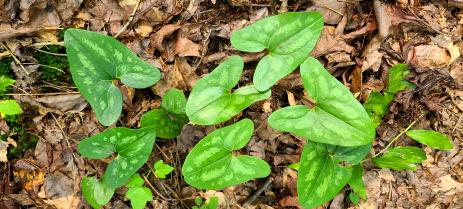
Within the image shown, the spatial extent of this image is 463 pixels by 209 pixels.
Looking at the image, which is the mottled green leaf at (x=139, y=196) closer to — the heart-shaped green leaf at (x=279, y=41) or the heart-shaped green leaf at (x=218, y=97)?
the heart-shaped green leaf at (x=218, y=97)

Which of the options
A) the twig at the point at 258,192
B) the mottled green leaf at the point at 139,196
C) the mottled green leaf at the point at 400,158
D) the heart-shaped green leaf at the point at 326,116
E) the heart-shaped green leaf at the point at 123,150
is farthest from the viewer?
the twig at the point at 258,192

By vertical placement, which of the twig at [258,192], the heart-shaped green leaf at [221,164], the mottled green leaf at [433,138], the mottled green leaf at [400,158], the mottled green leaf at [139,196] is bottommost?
the twig at [258,192]

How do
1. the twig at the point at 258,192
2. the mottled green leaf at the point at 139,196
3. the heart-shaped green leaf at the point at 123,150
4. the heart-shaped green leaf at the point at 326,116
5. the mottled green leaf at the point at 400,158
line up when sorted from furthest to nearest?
1. the twig at the point at 258,192
2. the mottled green leaf at the point at 400,158
3. the mottled green leaf at the point at 139,196
4. the heart-shaped green leaf at the point at 123,150
5. the heart-shaped green leaf at the point at 326,116

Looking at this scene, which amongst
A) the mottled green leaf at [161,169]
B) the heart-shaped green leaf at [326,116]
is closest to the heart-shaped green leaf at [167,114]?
the mottled green leaf at [161,169]

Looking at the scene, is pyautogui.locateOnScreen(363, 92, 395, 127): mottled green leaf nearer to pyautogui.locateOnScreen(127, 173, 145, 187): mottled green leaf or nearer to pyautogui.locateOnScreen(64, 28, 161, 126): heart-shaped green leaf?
pyautogui.locateOnScreen(64, 28, 161, 126): heart-shaped green leaf

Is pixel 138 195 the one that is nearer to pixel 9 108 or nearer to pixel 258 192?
pixel 258 192

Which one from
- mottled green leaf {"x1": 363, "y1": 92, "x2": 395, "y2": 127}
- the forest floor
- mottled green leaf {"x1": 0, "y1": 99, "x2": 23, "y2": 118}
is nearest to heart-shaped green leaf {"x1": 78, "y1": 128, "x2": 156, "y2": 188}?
the forest floor

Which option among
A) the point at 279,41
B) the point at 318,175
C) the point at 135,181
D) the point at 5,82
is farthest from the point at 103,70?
the point at 318,175

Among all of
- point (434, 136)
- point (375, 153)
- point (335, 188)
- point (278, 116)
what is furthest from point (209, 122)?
point (434, 136)
